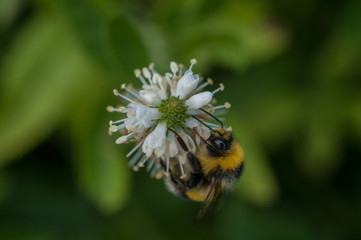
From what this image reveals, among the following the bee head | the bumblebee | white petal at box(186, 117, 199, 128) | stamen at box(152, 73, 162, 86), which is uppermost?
stamen at box(152, 73, 162, 86)

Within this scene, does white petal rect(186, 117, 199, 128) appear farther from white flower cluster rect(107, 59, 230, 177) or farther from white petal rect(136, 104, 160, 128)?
white petal rect(136, 104, 160, 128)

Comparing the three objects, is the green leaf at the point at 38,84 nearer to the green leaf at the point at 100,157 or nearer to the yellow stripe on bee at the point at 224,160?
the green leaf at the point at 100,157

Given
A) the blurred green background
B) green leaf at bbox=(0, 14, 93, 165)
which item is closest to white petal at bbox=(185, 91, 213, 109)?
the blurred green background

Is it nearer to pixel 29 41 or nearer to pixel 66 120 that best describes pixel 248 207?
pixel 66 120

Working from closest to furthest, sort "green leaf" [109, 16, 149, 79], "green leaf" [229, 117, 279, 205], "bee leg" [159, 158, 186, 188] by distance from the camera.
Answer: "bee leg" [159, 158, 186, 188], "green leaf" [109, 16, 149, 79], "green leaf" [229, 117, 279, 205]

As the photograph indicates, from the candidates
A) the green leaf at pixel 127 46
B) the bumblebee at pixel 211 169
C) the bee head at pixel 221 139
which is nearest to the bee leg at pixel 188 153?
the bumblebee at pixel 211 169

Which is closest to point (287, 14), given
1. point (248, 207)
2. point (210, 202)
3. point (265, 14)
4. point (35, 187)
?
→ point (265, 14)
